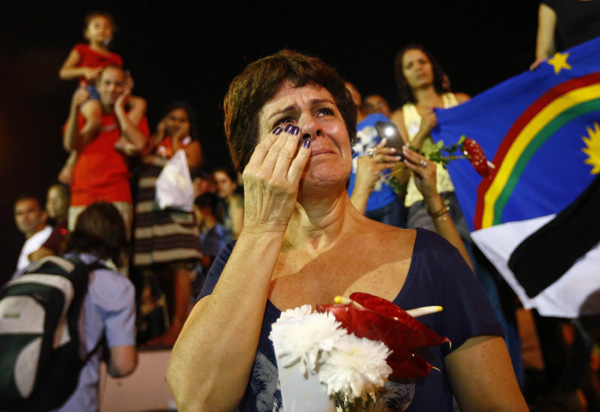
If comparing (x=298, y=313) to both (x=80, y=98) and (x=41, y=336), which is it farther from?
(x=80, y=98)

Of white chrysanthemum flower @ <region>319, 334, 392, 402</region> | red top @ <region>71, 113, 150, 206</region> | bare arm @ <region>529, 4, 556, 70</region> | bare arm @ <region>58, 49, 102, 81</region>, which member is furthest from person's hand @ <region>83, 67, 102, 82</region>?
white chrysanthemum flower @ <region>319, 334, 392, 402</region>

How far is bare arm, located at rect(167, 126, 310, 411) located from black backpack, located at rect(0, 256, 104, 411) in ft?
5.38

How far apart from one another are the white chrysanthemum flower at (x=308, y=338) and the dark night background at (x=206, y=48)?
616 cm

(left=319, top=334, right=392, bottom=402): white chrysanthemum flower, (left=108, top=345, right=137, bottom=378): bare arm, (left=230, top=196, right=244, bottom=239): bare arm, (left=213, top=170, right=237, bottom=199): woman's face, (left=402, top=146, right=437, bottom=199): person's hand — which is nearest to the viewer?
(left=319, top=334, right=392, bottom=402): white chrysanthemum flower

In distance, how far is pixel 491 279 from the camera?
348 centimetres

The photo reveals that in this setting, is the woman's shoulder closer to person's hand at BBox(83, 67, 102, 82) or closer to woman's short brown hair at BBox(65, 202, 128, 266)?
woman's short brown hair at BBox(65, 202, 128, 266)

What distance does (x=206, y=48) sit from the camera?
7.48 metres

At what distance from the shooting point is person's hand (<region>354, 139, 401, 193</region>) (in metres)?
2.57

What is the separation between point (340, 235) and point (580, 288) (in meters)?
2.15

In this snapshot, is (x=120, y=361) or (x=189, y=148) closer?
(x=120, y=361)

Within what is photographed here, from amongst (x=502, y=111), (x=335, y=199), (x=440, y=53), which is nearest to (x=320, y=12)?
(x=440, y=53)

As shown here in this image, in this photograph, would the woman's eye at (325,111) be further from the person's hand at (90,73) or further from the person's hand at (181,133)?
the person's hand at (90,73)

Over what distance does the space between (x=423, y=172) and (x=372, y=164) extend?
252 mm

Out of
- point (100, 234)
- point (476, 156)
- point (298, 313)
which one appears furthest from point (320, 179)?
point (100, 234)
